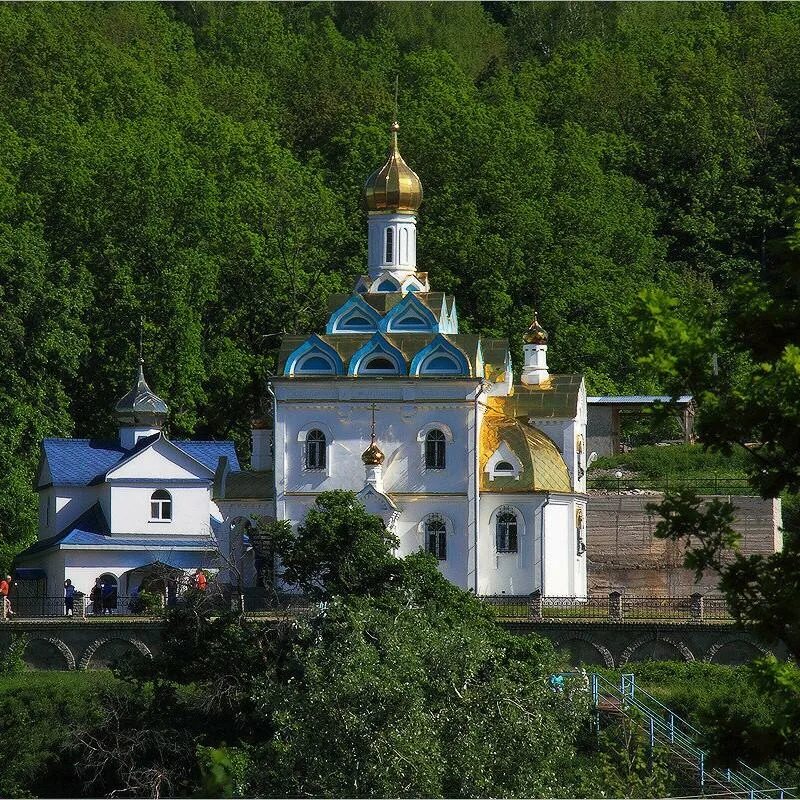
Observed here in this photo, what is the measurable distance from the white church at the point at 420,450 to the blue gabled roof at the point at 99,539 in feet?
0.38

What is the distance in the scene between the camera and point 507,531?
49594mm

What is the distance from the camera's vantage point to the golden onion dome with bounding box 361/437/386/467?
161 feet

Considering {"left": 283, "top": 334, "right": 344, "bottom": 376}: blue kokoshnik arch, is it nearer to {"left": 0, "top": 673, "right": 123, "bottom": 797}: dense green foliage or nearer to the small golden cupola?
the small golden cupola

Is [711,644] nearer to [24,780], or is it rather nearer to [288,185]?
[24,780]

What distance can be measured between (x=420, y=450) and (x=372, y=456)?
1.01m

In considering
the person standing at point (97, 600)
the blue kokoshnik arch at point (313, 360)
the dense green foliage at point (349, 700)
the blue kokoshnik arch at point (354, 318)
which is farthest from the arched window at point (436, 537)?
the dense green foliage at point (349, 700)

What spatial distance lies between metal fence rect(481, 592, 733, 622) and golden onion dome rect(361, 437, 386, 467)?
124 inches

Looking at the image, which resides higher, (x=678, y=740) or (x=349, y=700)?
(x=349, y=700)

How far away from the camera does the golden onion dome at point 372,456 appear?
49156 mm

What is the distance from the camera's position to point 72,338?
194 ft

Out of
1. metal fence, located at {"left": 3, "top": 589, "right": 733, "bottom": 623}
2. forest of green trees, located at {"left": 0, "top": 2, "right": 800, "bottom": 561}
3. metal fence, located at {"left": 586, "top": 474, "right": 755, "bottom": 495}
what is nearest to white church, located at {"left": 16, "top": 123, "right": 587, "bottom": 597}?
metal fence, located at {"left": 3, "top": 589, "right": 733, "bottom": 623}

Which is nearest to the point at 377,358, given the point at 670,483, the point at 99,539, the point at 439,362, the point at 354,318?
the point at 439,362

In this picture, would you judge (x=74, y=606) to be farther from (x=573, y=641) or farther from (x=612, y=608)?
(x=612, y=608)

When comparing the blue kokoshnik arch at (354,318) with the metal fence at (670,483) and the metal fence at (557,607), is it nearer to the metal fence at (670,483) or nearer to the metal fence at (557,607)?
the metal fence at (557,607)
